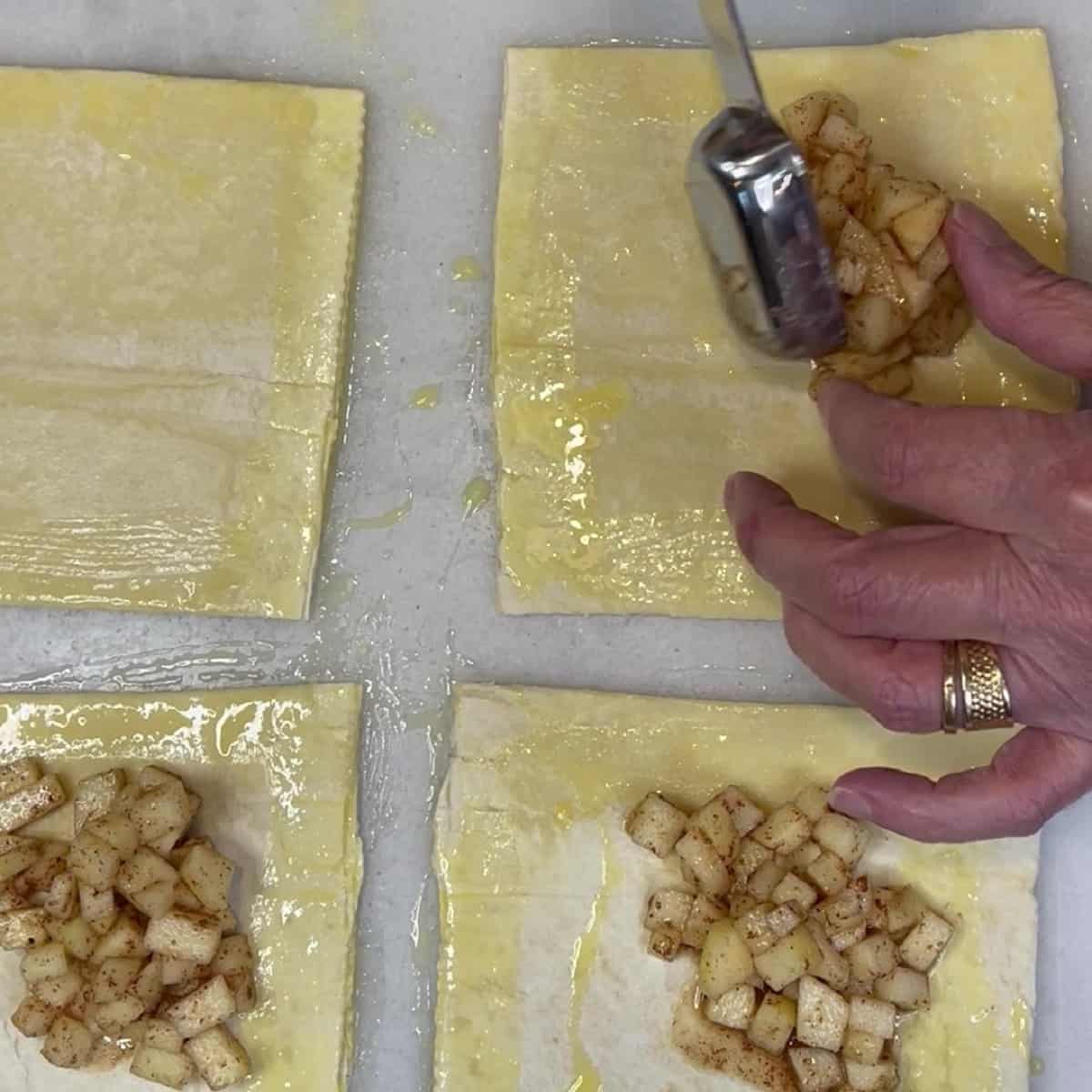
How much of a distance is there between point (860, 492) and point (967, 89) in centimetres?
53

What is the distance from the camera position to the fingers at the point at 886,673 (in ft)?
3.44

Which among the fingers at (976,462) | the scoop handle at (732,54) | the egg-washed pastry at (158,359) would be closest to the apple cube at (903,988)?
the fingers at (976,462)

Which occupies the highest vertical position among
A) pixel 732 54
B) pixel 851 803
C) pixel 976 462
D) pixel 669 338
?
pixel 732 54

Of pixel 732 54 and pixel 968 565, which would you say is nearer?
pixel 968 565

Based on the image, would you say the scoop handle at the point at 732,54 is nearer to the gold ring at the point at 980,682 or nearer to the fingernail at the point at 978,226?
the fingernail at the point at 978,226

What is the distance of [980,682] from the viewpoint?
1041 mm

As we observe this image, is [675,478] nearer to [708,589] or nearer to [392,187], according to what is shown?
[708,589]

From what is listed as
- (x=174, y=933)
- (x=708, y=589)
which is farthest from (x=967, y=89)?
(x=174, y=933)

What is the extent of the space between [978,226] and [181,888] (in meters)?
1.18

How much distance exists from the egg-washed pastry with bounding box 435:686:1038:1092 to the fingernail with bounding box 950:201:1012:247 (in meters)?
0.57

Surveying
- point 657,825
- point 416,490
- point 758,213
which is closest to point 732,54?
point 758,213

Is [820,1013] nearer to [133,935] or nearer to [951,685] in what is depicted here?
[951,685]

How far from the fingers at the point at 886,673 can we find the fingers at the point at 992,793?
0.09 metres

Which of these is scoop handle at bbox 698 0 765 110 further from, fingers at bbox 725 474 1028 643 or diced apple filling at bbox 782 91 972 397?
fingers at bbox 725 474 1028 643
